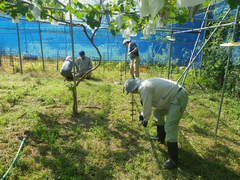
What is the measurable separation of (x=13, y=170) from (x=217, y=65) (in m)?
6.72

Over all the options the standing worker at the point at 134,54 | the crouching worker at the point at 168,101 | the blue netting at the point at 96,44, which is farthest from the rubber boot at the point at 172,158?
the blue netting at the point at 96,44

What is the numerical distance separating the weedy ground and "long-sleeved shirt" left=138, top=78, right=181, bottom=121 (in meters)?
0.75

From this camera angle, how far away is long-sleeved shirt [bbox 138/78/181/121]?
83.3 inches

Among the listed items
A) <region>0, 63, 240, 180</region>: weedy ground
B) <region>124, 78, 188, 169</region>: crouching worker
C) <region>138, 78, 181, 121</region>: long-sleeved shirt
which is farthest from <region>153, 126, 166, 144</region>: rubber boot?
<region>138, 78, 181, 121</region>: long-sleeved shirt

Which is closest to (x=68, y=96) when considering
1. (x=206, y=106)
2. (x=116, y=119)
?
(x=116, y=119)

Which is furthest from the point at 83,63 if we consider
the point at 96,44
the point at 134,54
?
the point at 96,44

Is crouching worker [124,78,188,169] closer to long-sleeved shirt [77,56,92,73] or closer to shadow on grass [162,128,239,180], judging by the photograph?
shadow on grass [162,128,239,180]

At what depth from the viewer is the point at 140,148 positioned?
2.58 meters

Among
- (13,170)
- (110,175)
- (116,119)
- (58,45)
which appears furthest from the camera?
(58,45)

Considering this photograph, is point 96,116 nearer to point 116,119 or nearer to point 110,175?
point 116,119

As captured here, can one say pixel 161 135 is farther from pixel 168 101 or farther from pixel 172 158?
pixel 168 101

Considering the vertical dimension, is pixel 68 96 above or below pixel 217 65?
below

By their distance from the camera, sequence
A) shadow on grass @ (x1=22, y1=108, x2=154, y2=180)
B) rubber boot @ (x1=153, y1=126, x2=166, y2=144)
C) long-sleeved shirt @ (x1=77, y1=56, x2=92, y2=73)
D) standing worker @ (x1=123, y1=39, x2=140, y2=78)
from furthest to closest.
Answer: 1. long-sleeved shirt @ (x1=77, y1=56, x2=92, y2=73)
2. standing worker @ (x1=123, y1=39, x2=140, y2=78)
3. rubber boot @ (x1=153, y1=126, x2=166, y2=144)
4. shadow on grass @ (x1=22, y1=108, x2=154, y2=180)

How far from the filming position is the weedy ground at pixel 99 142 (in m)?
2.08
